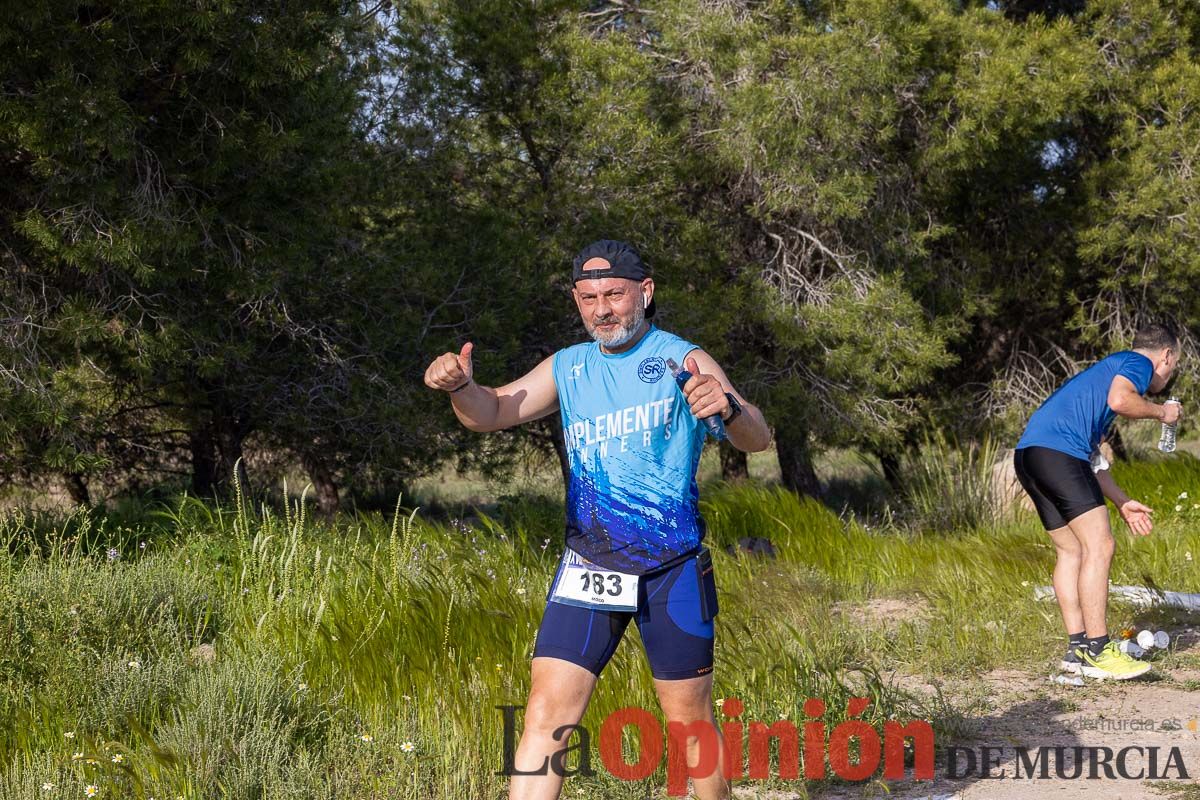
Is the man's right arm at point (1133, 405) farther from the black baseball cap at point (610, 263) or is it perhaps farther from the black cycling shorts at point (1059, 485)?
the black baseball cap at point (610, 263)

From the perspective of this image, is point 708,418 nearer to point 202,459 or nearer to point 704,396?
point 704,396

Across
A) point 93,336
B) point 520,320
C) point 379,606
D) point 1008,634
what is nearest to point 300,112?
point 93,336

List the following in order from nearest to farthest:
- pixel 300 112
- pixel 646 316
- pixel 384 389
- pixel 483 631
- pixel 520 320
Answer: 1. pixel 646 316
2. pixel 483 631
3. pixel 300 112
4. pixel 384 389
5. pixel 520 320

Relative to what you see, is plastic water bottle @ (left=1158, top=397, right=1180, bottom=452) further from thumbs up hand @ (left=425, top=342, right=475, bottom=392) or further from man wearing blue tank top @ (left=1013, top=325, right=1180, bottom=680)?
thumbs up hand @ (left=425, top=342, right=475, bottom=392)

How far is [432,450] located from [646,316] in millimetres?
7167

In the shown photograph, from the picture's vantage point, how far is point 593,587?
3615mm

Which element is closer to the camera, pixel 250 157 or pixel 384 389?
pixel 250 157

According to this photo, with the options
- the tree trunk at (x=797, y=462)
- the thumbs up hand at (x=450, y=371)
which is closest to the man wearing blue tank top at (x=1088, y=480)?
the thumbs up hand at (x=450, y=371)

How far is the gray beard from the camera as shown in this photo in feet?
12.2

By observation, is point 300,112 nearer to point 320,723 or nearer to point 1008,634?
point 320,723

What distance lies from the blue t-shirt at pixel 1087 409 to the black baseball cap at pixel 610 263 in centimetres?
322

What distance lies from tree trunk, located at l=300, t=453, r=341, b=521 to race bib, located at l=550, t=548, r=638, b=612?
7557 mm

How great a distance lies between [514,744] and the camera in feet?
15.5

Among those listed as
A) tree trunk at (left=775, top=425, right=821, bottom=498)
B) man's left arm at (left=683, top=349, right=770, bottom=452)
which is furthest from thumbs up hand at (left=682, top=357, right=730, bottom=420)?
tree trunk at (left=775, top=425, right=821, bottom=498)
